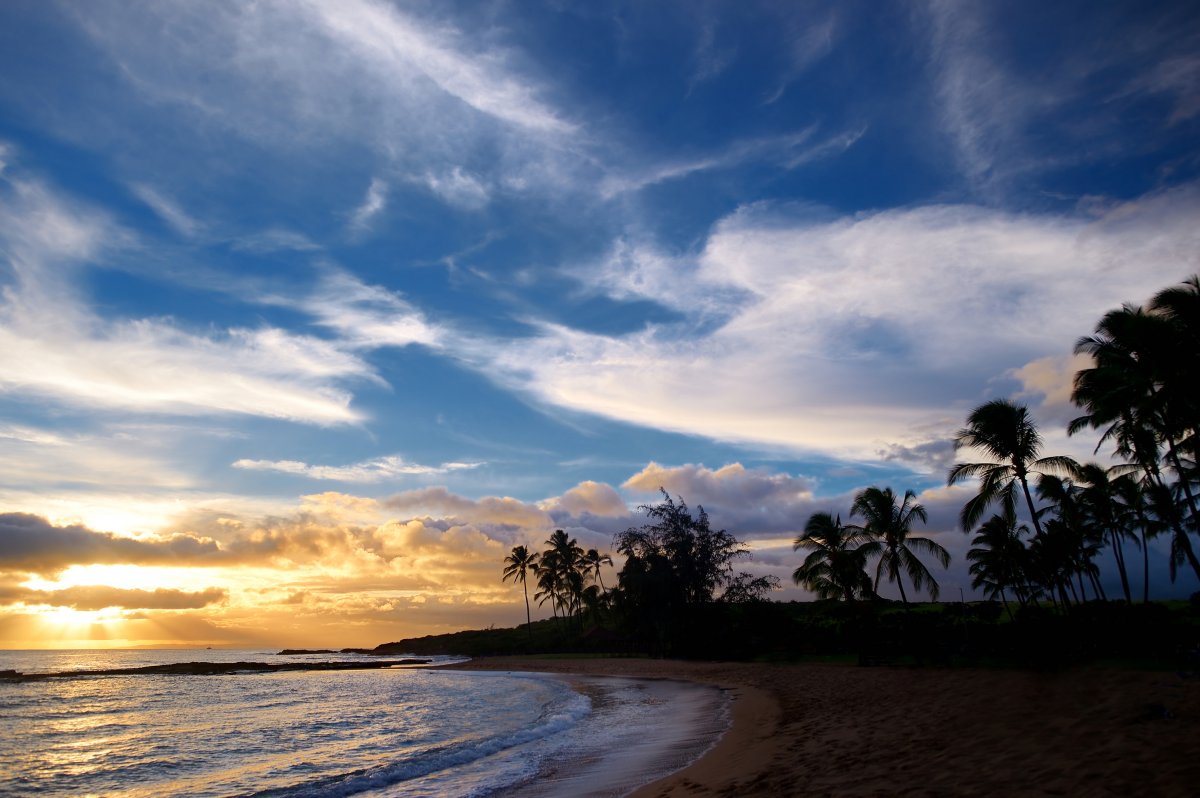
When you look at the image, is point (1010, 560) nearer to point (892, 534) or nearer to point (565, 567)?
point (892, 534)

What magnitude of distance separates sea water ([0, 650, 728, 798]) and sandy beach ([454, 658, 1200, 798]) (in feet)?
5.91

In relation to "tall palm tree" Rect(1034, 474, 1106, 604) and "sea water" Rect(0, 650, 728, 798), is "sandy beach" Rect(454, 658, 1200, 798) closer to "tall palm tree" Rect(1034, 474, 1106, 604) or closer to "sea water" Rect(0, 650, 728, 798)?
"sea water" Rect(0, 650, 728, 798)

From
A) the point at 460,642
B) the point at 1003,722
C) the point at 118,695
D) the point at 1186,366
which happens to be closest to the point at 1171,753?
the point at 1003,722

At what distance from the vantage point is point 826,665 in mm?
32188

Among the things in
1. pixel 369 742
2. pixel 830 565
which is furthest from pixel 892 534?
pixel 369 742

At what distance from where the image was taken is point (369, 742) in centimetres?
2103

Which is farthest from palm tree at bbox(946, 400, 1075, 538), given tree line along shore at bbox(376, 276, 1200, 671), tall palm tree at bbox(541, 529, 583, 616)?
tall palm tree at bbox(541, 529, 583, 616)

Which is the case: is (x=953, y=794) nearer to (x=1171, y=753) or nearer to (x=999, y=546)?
(x=1171, y=753)

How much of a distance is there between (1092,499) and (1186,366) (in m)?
19.4

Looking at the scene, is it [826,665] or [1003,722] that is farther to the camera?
[826,665]

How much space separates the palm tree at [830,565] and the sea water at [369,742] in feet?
35.2

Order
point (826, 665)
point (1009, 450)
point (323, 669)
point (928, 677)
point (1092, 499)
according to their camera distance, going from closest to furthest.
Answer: point (928, 677)
point (1009, 450)
point (826, 665)
point (1092, 499)
point (323, 669)

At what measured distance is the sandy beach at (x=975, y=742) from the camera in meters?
7.98

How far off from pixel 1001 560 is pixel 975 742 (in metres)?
33.2
